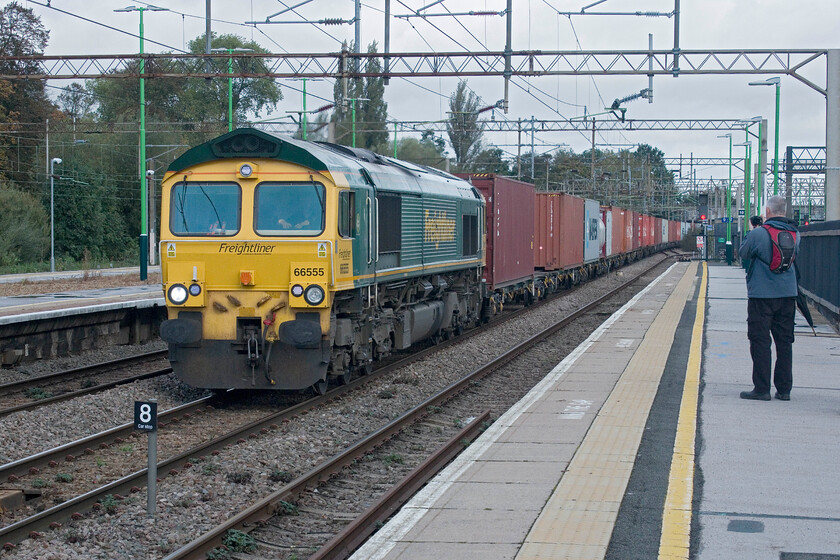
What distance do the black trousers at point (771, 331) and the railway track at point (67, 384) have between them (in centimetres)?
809

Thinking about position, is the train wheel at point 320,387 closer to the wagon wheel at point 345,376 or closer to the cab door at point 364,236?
the wagon wheel at point 345,376

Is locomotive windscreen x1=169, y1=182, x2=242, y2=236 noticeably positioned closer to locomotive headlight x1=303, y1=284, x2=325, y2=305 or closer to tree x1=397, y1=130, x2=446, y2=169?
locomotive headlight x1=303, y1=284, x2=325, y2=305

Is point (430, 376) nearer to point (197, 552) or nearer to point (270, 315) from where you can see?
point (270, 315)

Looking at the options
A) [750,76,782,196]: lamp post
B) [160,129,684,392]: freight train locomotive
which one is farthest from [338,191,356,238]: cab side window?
[750,76,782,196]: lamp post

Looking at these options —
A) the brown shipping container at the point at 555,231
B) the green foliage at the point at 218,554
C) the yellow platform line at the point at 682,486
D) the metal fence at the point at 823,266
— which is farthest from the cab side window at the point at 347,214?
the brown shipping container at the point at 555,231

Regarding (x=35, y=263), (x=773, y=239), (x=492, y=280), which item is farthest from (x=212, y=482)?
(x=35, y=263)

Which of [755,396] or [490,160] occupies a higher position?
[490,160]

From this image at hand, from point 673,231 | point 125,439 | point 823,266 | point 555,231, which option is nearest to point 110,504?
point 125,439

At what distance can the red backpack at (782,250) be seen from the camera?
10.2m

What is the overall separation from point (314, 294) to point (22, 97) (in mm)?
52141

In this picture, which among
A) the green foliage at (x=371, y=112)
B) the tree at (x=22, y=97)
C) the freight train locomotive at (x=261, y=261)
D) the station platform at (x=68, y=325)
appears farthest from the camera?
the green foliage at (x=371, y=112)

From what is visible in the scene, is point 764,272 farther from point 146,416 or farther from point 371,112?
point 371,112

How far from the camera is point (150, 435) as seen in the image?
7566 millimetres

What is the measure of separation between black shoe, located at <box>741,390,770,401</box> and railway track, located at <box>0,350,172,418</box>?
314 inches
